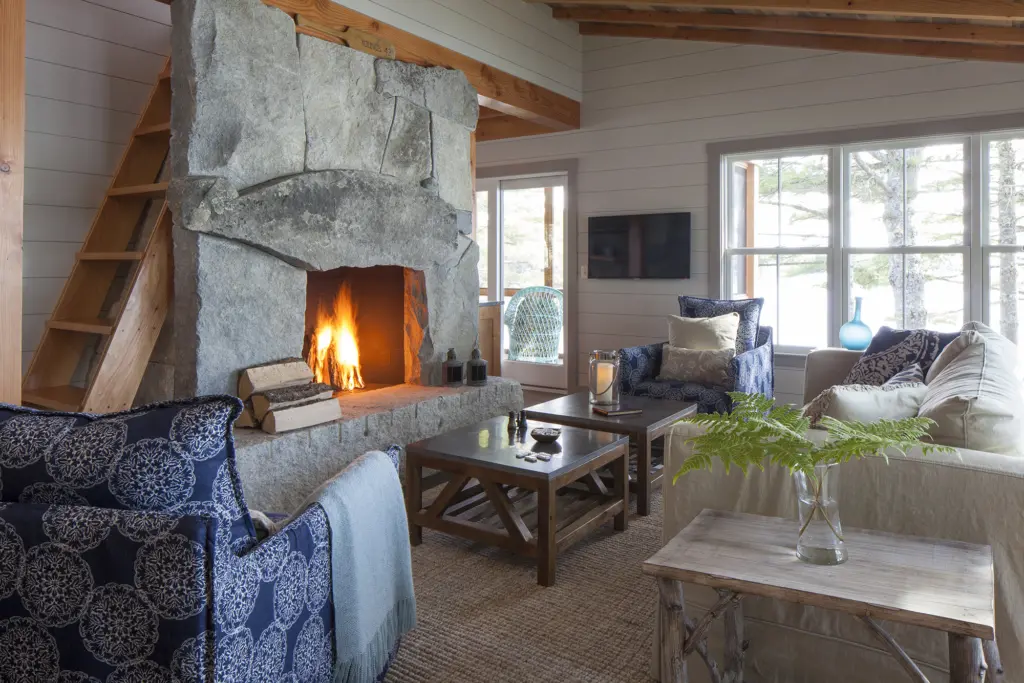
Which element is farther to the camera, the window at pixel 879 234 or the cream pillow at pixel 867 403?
the window at pixel 879 234

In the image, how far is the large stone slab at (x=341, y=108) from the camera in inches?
148

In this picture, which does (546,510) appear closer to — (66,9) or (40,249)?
(40,249)

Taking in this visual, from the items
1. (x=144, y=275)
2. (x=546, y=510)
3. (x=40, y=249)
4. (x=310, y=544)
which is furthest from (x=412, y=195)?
(x=310, y=544)

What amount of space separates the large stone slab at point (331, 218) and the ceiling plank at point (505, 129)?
2.10 metres

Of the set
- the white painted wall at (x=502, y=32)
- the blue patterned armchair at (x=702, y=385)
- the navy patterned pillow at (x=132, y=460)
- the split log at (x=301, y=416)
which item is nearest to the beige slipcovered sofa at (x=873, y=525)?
the navy patterned pillow at (x=132, y=460)

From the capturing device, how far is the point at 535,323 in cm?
676

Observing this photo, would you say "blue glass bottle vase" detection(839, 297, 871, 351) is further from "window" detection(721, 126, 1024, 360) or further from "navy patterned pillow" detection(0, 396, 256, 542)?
"navy patterned pillow" detection(0, 396, 256, 542)

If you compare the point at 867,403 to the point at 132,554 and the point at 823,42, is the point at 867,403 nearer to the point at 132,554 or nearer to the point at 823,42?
the point at 132,554

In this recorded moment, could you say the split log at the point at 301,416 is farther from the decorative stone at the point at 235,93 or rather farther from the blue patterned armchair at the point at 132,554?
the blue patterned armchair at the point at 132,554

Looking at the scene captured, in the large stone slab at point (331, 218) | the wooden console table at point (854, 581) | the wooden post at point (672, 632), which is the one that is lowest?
the wooden post at point (672, 632)

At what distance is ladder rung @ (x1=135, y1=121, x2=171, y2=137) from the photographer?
3629 millimetres

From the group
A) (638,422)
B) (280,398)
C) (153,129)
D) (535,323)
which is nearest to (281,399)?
(280,398)

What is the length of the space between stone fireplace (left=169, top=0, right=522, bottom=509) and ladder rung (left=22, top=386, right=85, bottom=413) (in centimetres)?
44

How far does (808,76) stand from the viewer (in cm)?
526
